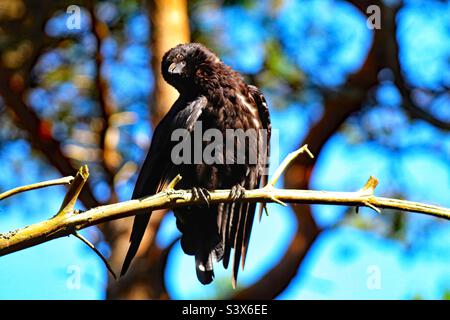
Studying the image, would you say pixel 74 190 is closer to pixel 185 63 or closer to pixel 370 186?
pixel 370 186

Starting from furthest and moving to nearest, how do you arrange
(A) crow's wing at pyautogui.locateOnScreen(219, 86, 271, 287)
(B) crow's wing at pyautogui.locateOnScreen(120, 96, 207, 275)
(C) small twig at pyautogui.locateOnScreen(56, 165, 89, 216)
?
(A) crow's wing at pyautogui.locateOnScreen(219, 86, 271, 287)
(B) crow's wing at pyautogui.locateOnScreen(120, 96, 207, 275)
(C) small twig at pyautogui.locateOnScreen(56, 165, 89, 216)

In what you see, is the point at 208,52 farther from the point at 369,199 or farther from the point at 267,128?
the point at 369,199

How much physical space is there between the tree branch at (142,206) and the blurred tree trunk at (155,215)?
4266 millimetres

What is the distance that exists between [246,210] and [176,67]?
113 cm

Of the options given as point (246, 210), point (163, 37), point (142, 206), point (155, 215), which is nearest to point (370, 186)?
point (142, 206)

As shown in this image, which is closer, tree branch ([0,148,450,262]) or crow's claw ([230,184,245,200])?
A: tree branch ([0,148,450,262])

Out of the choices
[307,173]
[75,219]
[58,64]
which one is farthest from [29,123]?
[75,219]

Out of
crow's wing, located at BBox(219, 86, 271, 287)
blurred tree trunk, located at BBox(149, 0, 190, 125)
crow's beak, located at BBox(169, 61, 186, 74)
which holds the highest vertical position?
blurred tree trunk, located at BBox(149, 0, 190, 125)

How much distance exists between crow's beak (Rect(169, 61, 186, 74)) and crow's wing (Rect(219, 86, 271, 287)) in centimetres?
52

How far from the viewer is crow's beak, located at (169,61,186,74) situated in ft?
15.8

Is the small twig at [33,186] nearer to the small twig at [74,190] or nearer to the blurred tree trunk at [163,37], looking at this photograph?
the small twig at [74,190]

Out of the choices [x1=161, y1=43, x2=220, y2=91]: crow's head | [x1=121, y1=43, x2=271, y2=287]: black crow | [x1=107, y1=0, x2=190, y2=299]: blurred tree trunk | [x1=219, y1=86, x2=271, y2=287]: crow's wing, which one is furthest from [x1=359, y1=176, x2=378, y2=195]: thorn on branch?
[x1=107, y1=0, x2=190, y2=299]: blurred tree trunk

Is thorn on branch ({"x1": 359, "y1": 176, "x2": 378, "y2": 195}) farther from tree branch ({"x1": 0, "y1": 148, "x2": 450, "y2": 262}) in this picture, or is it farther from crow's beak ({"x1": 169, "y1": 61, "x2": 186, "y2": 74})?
crow's beak ({"x1": 169, "y1": 61, "x2": 186, "y2": 74})

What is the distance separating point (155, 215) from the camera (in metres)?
8.38
